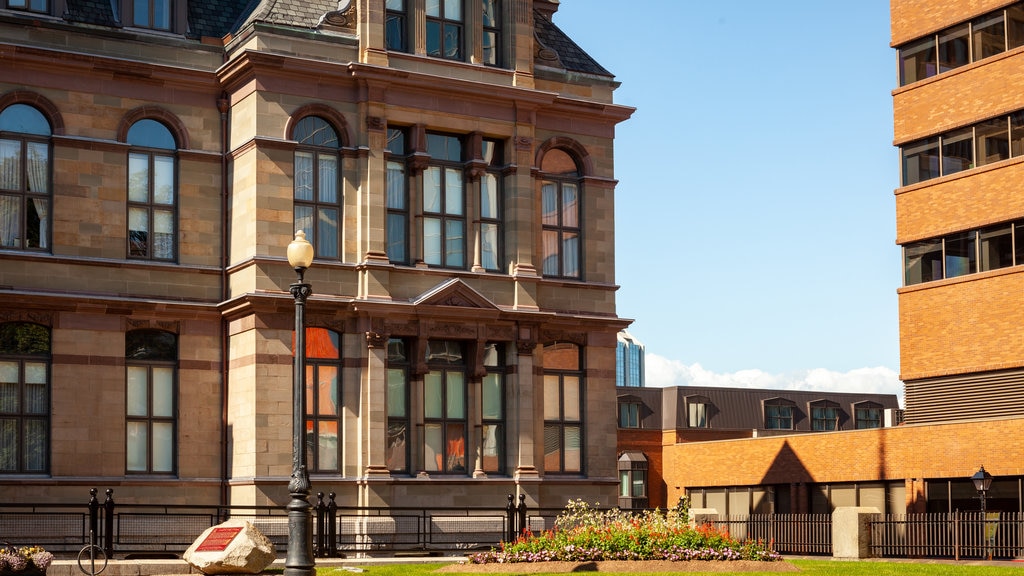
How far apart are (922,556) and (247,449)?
18.6 meters

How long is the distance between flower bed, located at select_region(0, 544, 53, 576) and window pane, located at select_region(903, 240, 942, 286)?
34.1 m

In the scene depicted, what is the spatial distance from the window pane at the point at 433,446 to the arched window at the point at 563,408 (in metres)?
3.30

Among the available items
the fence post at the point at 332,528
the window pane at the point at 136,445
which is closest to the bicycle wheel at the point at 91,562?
the fence post at the point at 332,528

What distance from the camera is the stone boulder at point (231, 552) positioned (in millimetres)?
27734

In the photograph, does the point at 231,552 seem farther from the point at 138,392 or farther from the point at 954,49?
the point at 954,49

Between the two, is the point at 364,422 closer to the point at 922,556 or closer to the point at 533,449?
the point at 533,449

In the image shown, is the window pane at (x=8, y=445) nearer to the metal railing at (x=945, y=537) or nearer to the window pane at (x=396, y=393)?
the window pane at (x=396, y=393)

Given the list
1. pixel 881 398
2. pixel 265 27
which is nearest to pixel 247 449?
pixel 265 27

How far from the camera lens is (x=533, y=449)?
39.7m

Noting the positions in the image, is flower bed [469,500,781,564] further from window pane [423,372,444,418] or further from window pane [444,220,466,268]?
window pane [444,220,466,268]

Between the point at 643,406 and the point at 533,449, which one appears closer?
the point at 533,449

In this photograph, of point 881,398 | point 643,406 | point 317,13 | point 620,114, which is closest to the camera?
point 317,13

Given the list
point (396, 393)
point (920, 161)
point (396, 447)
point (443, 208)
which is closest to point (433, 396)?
point (396, 393)

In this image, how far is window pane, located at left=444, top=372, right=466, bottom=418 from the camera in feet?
128
